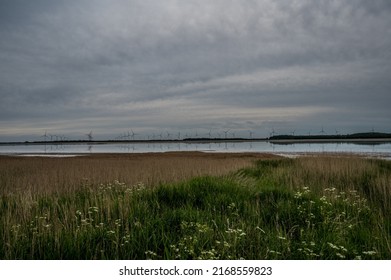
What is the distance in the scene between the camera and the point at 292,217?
7777 millimetres

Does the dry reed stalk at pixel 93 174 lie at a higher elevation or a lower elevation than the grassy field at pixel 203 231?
lower

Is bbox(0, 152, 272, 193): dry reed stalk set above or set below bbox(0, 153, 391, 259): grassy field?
below

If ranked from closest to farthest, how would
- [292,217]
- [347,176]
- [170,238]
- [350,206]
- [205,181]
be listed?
[170,238], [292,217], [350,206], [205,181], [347,176]

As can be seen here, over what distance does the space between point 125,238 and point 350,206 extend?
6.78 m

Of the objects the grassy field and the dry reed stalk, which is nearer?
the grassy field

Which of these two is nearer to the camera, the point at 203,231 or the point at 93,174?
the point at 203,231

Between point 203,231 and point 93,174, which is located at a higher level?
point 203,231

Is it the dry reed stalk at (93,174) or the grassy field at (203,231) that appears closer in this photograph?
the grassy field at (203,231)
